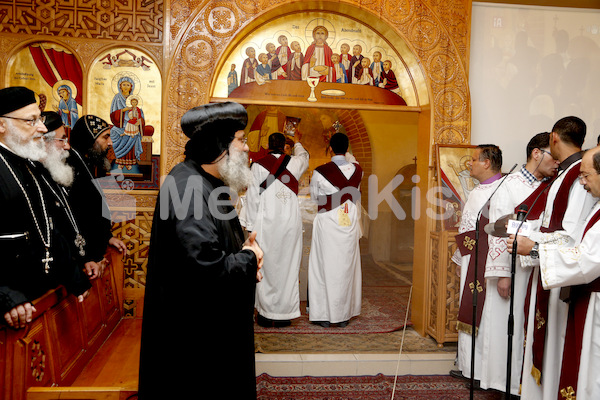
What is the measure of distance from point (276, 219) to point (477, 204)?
2.38m

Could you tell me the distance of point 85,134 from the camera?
14.3 feet

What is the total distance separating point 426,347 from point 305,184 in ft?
14.1

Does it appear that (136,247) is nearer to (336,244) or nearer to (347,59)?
(336,244)

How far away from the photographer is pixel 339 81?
525 cm

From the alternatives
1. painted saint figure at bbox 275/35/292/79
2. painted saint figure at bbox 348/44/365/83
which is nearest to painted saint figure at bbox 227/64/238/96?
painted saint figure at bbox 275/35/292/79

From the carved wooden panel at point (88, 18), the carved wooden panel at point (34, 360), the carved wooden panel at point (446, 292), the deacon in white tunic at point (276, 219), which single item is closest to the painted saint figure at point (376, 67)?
the deacon in white tunic at point (276, 219)

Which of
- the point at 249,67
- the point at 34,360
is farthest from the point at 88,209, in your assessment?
the point at 249,67

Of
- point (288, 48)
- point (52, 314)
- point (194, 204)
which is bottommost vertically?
point (52, 314)

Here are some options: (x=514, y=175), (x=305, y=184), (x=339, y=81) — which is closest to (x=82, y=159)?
(x=339, y=81)

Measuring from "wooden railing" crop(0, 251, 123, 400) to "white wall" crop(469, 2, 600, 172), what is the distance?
3985 mm

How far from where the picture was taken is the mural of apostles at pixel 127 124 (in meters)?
4.96

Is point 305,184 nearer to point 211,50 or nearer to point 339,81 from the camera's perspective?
point 339,81

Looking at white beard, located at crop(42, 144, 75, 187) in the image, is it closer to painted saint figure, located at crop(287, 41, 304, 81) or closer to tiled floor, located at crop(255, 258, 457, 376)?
tiled floor, located at crop(255, 258, 457, 376)

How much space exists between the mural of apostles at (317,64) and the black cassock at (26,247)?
263cm
